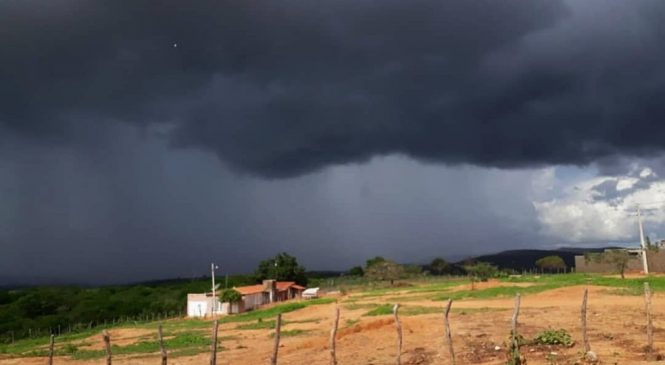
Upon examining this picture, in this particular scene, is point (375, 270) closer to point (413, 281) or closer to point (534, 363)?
point (413, 281)

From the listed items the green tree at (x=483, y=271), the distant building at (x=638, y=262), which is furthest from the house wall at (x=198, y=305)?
the distant building at (x=638, y=262)

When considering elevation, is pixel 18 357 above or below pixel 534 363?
below

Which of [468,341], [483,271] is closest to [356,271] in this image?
[483,271]

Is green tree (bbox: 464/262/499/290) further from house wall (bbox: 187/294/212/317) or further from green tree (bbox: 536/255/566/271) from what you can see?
green tree (bbox: 536/255/566/271)

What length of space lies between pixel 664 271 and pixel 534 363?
271 ft

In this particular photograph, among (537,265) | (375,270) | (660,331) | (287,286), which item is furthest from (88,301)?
(660,331)

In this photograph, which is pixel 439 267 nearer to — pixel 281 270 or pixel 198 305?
pixel 281 270

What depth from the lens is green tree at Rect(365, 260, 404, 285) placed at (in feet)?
371

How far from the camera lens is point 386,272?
113500 millimetres

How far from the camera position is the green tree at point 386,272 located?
371ft

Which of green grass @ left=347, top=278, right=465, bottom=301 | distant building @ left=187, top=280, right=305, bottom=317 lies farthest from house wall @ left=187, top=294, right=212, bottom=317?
green grass @ left=347, top=278, right=465, bottom=301

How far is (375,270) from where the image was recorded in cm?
11462

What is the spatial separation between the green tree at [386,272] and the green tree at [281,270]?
48.5 ft

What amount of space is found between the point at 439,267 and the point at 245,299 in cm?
7675
